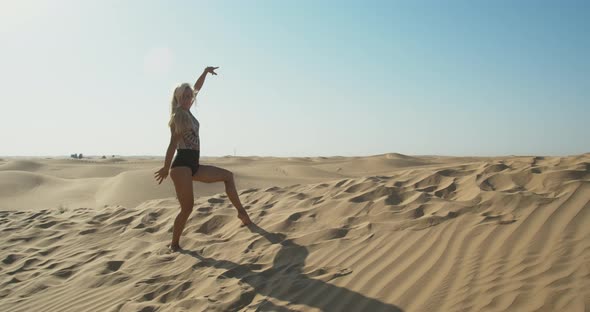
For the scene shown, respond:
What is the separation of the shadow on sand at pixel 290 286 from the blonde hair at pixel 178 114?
1304 mm

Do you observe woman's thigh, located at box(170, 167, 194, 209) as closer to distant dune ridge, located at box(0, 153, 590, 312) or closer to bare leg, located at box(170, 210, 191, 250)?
bare leg, located at box(170, 210, 191, 250)

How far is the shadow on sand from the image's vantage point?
2578mm

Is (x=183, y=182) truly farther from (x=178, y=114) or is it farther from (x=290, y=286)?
(x=290, y=286)

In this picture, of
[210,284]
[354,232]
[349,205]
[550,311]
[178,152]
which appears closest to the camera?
[550,311]

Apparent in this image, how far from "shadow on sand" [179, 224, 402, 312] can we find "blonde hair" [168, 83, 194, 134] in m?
1.30

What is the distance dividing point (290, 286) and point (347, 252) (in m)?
0.65

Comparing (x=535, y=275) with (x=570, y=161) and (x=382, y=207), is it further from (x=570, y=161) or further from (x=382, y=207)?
(x=570, y=161)

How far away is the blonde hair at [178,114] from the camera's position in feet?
12.9

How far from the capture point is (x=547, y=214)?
335 cm

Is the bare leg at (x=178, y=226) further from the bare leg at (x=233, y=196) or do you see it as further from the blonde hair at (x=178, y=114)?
the blonde hair at (x=178, y=114)

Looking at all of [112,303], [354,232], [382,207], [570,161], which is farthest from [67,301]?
[570,161]

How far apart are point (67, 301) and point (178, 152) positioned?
64.7 inches

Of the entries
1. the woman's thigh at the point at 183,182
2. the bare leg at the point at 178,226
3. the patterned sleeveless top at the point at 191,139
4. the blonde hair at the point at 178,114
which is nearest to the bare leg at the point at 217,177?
the woman's thigh at the point at 183,182

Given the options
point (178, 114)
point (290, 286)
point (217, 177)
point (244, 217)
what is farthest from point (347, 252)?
point (178, 114)
